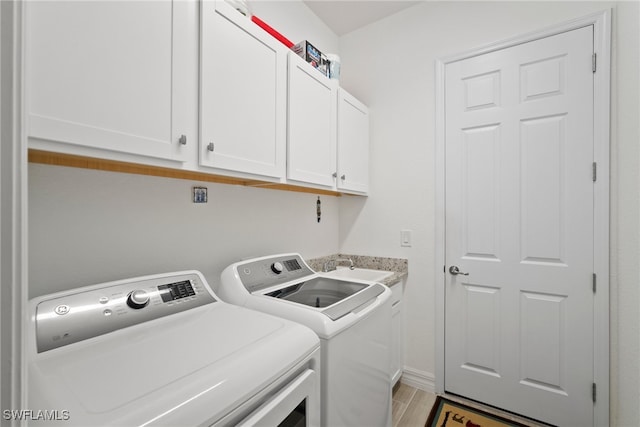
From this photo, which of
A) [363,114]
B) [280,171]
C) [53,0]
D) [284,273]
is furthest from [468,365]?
[53,0]

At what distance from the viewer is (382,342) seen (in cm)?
145

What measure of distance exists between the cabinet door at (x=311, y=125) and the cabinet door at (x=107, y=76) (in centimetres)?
62

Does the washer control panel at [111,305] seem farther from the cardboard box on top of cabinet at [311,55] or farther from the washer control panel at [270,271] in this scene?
the cardboard box on top of cabinet at [311,55]

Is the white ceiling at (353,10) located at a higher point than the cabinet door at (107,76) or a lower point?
higher

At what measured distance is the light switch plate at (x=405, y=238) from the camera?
2.27 meters

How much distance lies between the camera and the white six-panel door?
171 cm

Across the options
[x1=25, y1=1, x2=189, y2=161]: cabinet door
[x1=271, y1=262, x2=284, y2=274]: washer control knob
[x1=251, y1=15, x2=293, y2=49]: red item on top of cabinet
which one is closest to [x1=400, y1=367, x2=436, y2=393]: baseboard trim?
[x1=271, y1=262, x2=284, y2=274]: washer control knob

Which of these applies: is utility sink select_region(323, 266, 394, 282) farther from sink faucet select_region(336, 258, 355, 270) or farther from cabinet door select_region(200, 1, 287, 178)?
cabinet door select_region(200, 1, 287, 178)

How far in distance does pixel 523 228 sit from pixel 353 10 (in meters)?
2.05


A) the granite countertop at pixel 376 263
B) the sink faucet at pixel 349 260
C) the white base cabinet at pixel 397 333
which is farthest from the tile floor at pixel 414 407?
the sink faucet at pixel 349 260

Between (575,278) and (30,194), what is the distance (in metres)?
2.61

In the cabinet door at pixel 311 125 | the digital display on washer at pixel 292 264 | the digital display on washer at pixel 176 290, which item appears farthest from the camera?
the digital display on washer at pixel 292 264

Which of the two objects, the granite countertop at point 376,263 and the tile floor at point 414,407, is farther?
the granite countertop at point 376,263

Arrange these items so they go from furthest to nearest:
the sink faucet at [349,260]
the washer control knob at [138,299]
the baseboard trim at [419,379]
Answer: the sink faucet at [349,260], the baseboard trim at [419,379], the washer control knob at [138,299]
